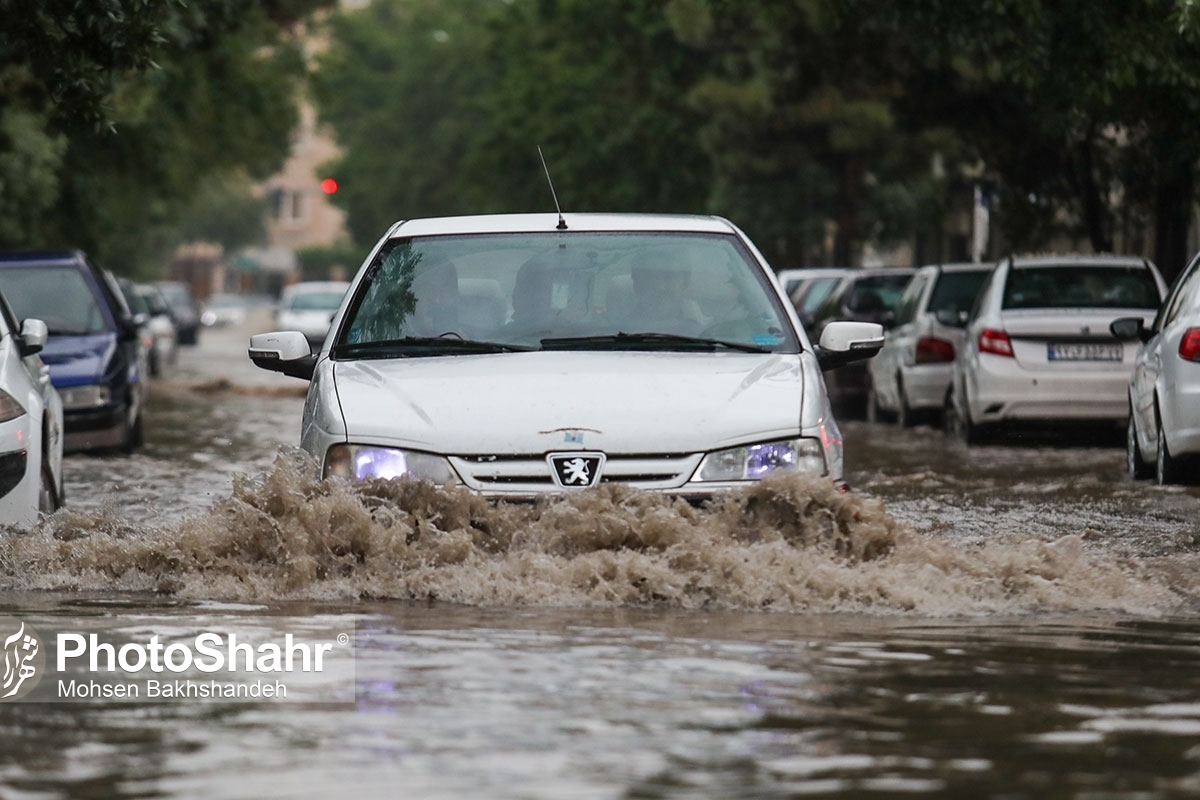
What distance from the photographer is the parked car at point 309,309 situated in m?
48.7

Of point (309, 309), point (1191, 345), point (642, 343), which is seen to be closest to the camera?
point (642, 343)

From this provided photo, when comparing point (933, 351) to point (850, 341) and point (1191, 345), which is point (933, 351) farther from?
point (850, 341)

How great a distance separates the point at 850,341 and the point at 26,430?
362cm

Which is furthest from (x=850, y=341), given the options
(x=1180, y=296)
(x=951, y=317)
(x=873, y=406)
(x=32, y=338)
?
(x=873, y=406)

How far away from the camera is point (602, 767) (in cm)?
584

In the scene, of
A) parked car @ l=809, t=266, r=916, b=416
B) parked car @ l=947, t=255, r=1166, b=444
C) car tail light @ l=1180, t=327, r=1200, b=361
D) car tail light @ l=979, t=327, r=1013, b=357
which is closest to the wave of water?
car tail light @ l=1180, t=327, r=1200, b=361

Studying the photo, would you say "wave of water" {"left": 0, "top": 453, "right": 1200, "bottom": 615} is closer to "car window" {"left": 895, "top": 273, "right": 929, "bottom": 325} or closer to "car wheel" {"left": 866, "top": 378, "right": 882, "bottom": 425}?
"car window" {"left": 895, "top": 273, "right": 929, "bottom": 325}

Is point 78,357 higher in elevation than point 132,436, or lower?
higher

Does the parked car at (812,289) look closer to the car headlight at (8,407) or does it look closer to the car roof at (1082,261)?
the car roof at (1082,261)

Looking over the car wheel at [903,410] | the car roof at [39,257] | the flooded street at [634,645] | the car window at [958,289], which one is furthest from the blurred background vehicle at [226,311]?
the flooded street at [634,645]

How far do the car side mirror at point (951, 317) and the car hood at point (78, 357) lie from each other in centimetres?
729

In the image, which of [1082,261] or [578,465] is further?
[1082,261]

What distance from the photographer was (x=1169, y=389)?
14797 mm

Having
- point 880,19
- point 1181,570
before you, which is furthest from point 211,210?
point 1181,570
